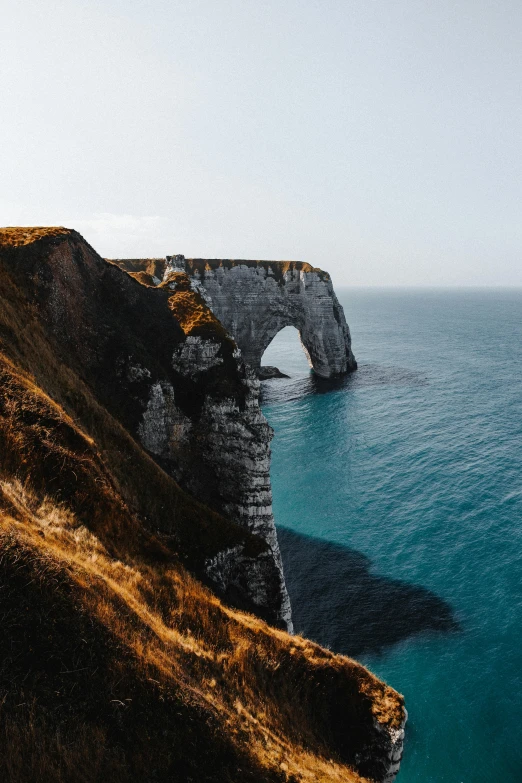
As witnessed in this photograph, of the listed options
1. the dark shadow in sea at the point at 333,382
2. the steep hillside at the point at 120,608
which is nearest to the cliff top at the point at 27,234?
the steep hillside at the point at 120,608

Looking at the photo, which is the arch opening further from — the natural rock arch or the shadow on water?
the shadow on water

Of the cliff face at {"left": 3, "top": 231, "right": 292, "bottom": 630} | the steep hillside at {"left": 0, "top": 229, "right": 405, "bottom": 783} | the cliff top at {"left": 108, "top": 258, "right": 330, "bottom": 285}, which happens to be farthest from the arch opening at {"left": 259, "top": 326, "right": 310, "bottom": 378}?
the steep hillside at {"left": 0, "top": 229, "right": 405, "bottom": 783}

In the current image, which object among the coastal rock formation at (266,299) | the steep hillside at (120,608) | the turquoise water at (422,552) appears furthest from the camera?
the coastal rock formation at (266,299)

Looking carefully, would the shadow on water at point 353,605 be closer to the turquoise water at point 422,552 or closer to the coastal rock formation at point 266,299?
the turquoise water at point 422,552

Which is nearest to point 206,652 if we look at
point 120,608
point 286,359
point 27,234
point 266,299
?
point 120,608

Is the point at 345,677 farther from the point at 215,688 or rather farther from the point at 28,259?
the point at 28,259

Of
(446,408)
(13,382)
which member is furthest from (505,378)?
(13,382)

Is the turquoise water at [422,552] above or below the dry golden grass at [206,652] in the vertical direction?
below
